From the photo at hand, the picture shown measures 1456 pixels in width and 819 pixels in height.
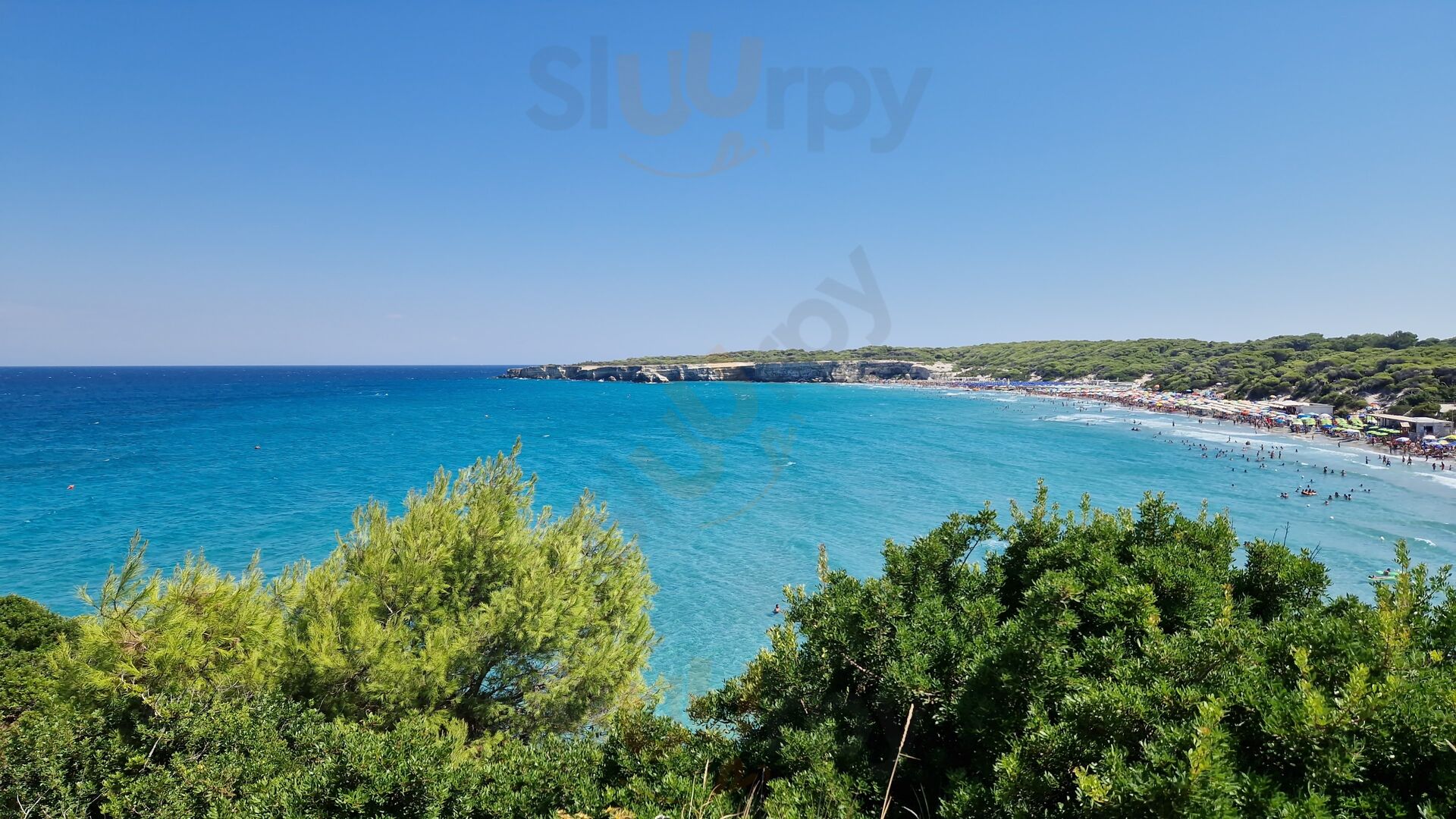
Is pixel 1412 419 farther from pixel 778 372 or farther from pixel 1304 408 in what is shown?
pixel 778 372

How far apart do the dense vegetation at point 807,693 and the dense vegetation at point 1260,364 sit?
82.5m

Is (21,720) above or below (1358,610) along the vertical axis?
below

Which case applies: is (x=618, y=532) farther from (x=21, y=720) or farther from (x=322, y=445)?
(x=322, y=445)

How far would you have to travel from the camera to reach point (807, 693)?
6.11 metres

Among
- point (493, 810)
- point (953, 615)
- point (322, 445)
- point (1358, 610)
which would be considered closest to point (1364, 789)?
point (1358, 610)

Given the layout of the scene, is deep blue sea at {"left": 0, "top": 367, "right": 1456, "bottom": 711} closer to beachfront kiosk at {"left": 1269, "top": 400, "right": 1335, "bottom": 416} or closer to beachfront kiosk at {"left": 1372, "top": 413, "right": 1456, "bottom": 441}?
beachfront kiosk at {"left": 1372, "top": 413, "right": 1456, "bottom": 441}

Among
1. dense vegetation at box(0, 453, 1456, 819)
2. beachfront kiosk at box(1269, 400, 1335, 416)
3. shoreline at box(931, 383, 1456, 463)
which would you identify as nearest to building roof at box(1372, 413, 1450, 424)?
shoreline at box(931, 383, 1456, 463)

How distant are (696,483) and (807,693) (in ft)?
129

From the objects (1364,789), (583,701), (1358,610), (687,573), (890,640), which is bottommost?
(687,573)

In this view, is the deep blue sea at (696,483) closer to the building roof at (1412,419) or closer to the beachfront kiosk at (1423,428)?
the beachfront kiosk at (1423,428)

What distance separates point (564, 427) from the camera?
243 ft

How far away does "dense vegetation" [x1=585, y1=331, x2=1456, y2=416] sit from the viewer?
66750mm

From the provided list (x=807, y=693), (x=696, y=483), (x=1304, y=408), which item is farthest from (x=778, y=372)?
(x=807, y=693)

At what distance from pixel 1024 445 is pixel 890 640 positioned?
59.0m
